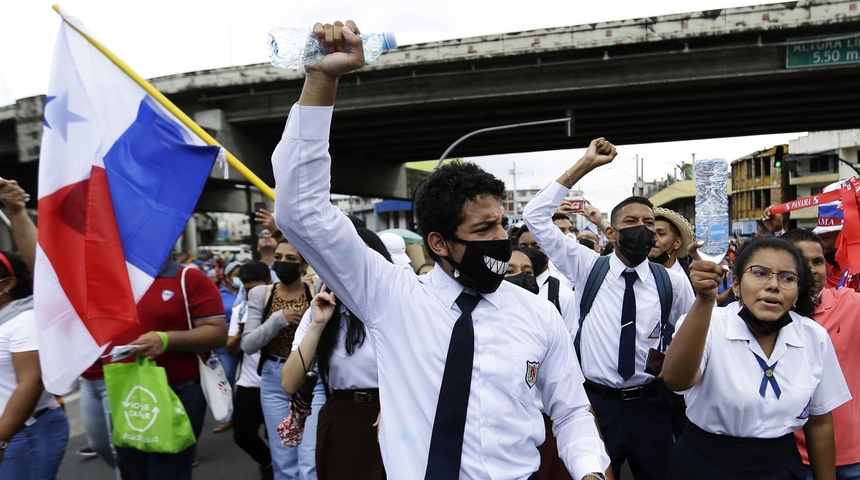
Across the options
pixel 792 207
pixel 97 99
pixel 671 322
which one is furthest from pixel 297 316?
pixel 792 207

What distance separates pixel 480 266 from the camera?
1.93 m

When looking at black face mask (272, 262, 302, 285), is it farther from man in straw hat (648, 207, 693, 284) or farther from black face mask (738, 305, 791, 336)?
black face mask (738, 305, 791, 336)

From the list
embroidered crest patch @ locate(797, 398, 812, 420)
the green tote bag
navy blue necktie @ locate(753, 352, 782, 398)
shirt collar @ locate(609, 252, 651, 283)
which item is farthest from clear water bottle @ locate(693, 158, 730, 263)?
the green tote bag

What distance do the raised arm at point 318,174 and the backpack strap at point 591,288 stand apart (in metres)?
2.55

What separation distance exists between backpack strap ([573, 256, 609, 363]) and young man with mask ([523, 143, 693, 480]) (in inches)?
1.1

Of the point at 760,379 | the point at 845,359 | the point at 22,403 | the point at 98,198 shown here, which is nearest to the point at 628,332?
the point at 845,359

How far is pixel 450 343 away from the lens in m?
1.83

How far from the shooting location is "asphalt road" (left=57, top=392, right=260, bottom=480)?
212 inches

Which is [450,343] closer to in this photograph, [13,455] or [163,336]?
[163,336]

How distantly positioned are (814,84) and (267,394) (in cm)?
1905

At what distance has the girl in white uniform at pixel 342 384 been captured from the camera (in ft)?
10.1

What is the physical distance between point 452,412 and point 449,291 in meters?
0.39

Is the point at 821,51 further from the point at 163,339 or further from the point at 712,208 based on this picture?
the point at 163,339

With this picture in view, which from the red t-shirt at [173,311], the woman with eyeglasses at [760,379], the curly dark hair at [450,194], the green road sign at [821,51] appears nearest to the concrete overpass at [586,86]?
the green road sign at [821,51]
